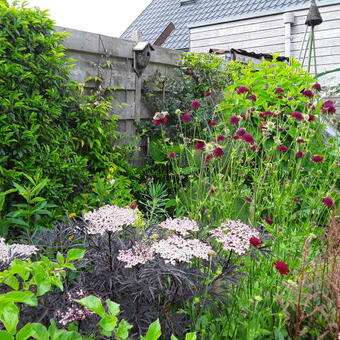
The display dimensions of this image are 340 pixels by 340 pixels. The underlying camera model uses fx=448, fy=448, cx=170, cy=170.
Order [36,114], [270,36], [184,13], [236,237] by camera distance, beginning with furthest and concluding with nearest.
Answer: [184,13] < [270,36] < [36,114] < [236,237]

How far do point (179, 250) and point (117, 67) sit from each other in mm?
3217

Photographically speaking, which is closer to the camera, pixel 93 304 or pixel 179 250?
pixel 93 304

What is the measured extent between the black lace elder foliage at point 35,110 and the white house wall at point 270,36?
17.9 feet

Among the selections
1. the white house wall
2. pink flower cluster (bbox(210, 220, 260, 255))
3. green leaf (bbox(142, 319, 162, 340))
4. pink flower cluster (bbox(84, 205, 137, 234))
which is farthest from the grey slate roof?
green leaf (bbox(142, 319, 162, 340))

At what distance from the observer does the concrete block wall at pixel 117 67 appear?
3820 mm

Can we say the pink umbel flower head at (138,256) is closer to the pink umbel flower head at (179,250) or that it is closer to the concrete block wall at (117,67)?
the pink umbel flower head at (179,250)

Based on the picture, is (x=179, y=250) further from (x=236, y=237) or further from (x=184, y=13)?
(x=184, y=13)

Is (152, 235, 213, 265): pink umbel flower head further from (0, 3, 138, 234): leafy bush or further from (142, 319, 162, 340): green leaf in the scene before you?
(0, 3, 138, 234): leafy bush

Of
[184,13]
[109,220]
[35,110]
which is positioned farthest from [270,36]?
[109,220]

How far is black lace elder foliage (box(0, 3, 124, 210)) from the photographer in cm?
280

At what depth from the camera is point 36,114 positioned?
2.90 metres

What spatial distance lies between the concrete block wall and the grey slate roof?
15.9 ft

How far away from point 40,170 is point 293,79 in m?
2.39

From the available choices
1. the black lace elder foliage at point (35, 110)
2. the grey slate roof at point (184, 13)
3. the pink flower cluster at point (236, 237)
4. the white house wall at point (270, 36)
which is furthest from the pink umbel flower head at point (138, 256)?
the grey slate roof at point (184, 13)
